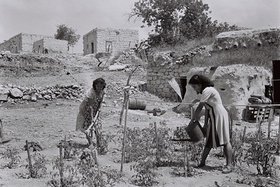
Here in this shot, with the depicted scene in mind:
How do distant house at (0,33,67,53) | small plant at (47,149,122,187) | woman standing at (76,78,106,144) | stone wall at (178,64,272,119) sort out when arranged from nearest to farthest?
small plant at (47,149,122,187) < woman standing at (76,78,106,144) < stone wall at (178,64,272,119) < distant house at (0,33,67,53)

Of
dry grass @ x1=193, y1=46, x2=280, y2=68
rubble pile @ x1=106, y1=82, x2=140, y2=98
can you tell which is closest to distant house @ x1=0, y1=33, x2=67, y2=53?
rubble pile @ x1=106, y1=82, x2=140, y2=98

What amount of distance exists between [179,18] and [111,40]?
5.71 m

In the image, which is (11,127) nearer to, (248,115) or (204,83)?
(204,83)

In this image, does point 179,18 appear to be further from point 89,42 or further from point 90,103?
point 90,103

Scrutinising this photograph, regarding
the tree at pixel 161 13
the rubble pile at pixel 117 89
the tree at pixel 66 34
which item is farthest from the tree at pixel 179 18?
the tree at pixel 66 34

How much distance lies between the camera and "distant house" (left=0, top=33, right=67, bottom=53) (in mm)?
24188

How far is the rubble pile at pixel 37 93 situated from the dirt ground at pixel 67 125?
1.00ft

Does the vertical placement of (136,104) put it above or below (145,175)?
above

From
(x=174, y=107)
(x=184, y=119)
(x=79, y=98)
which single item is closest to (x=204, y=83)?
(x=184, y=119)

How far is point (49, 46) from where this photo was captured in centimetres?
2425

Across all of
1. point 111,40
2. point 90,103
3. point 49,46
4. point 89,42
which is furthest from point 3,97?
point 89,42

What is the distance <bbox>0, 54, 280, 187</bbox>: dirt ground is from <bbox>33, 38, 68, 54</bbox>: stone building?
722cm

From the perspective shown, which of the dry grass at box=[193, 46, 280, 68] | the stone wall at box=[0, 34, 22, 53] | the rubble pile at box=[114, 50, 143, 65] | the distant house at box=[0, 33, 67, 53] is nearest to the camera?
the dry grass at box=[193, 46, 280, 68]

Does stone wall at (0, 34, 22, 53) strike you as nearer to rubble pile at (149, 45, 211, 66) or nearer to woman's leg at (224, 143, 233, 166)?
rubble pile at (149, 45, 211, 66)
